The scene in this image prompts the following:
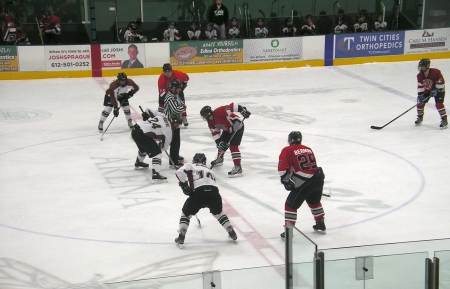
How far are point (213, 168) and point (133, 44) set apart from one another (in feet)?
23.8

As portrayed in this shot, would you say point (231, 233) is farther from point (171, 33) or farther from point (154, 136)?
point (171, 33)

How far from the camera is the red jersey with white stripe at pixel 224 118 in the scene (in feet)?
29.1

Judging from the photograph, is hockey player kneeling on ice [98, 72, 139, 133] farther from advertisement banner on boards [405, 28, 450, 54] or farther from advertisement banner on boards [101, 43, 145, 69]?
advertisement banner on boards [405, 28, 450, 54]

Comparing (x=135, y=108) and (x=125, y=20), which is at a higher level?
(x=125, y=20)

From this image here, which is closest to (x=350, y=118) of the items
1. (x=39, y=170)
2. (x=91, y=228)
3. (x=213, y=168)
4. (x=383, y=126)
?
(x=383, y=126)

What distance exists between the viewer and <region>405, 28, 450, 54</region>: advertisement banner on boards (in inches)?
699

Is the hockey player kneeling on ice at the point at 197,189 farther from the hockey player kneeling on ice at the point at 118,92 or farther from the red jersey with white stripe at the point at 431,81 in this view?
the red jersey with white stripe at the point at 431,81

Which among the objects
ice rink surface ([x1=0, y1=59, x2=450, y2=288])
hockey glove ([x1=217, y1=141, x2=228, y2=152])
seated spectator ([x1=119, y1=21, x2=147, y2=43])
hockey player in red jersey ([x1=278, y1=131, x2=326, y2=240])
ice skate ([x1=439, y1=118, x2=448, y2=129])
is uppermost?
seated spectator ([x1=119, y1=21, x2=147, y2=43])

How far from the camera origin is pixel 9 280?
6.05 metres

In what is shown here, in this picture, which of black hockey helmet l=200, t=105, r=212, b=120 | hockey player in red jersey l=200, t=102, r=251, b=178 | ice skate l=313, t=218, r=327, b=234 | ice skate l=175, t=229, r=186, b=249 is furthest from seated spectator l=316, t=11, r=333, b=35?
ice skate l=175, t=229, r=186, b=249

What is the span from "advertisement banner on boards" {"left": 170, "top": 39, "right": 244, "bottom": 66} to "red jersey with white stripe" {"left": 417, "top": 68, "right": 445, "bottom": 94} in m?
6.47

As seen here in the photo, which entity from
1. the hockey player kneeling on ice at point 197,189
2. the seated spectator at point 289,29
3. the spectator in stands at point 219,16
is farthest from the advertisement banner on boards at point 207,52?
the hockey player kneeling on ice at point 197,189

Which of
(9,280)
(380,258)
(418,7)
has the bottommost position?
(9,280)

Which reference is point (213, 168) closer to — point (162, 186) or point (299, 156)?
point (162, 186)
